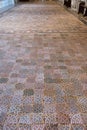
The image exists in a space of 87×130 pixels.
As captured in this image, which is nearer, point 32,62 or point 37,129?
point 37,129

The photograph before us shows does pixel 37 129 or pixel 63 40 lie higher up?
pixel 37 129

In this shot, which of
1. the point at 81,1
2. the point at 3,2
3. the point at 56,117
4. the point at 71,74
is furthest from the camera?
the point at 3,2

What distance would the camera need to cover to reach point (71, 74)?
2.48 meters

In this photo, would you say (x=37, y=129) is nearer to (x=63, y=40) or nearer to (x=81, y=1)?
(x=63, y=40)

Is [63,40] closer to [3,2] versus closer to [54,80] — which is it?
[54,80]

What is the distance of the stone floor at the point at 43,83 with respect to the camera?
1.65 metres

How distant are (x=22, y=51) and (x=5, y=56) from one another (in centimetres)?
38

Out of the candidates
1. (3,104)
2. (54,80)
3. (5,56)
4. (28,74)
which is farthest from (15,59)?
(3,104)

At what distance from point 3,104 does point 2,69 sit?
0.86 m

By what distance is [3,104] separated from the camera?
72.7 inches

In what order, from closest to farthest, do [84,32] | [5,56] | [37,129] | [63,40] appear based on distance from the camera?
[37,129] < [5,56] < [63,40] < [84,32]

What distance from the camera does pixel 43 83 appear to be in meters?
2.24

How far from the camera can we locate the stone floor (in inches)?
64.9

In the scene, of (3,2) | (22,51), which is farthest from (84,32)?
(3,2)
